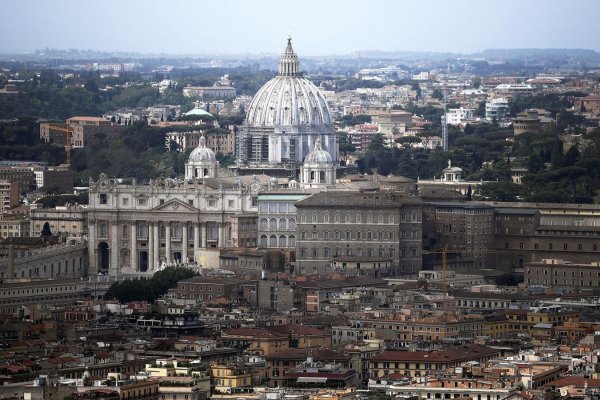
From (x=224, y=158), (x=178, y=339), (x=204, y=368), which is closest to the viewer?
(x=204, y=368)

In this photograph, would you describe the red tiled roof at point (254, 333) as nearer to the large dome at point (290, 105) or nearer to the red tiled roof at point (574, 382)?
the red tiled roof at point (574, 382)

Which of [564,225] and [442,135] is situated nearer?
[564,225]

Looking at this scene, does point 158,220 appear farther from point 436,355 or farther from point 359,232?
point 436,355

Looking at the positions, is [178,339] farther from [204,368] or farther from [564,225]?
[564,225]

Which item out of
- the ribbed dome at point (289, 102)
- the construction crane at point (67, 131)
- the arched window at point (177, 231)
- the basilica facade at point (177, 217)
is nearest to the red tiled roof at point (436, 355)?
the basilica facade at point (177, 217)

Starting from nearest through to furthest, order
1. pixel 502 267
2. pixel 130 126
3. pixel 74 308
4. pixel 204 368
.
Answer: pixel 204 368 < pixel 74 308 < pixel 502 267 < pixel 130 126

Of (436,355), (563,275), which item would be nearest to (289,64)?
(563,275)

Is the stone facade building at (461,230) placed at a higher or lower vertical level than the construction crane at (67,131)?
higher

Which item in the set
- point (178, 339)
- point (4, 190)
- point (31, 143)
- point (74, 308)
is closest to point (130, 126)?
point (31, 143)
